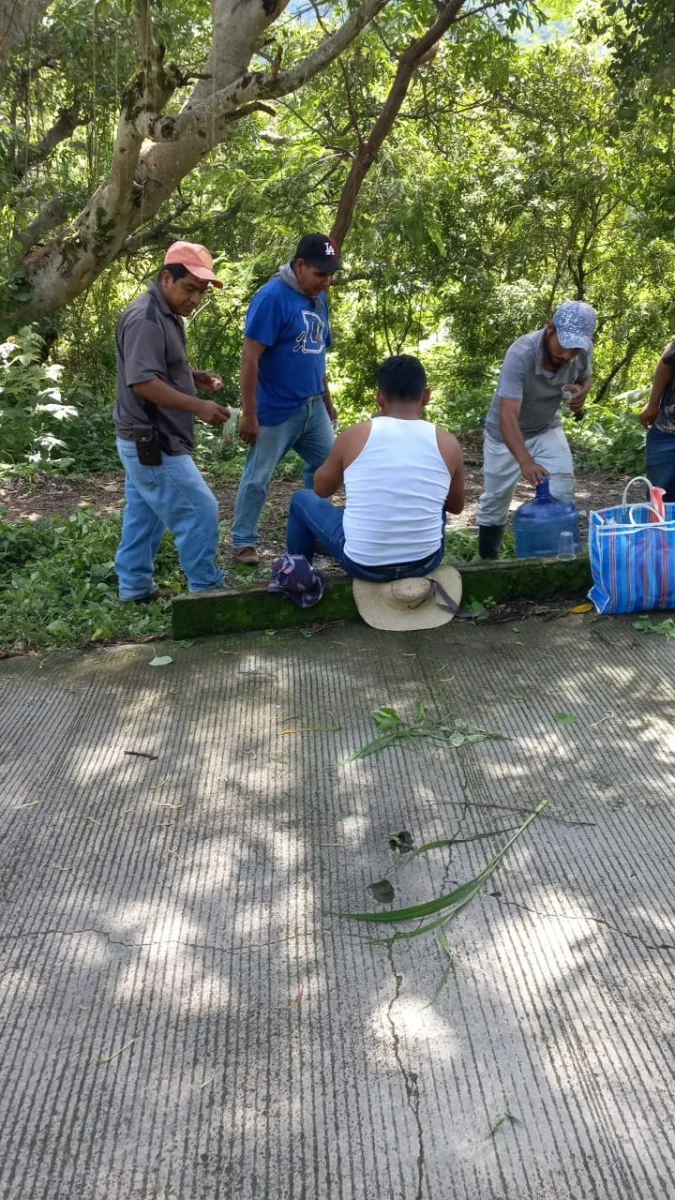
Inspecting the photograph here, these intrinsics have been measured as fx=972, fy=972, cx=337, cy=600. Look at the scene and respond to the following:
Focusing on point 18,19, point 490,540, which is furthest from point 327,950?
point 18,19

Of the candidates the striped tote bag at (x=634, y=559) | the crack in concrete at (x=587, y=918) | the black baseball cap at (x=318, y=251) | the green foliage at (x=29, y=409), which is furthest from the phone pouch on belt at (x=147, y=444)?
the green foliage at (x=29, y=409)

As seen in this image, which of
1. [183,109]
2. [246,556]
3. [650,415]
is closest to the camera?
[650,415]

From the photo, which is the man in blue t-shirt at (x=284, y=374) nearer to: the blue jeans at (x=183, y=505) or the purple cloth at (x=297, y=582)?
the blue jeans at (x=183, y=505)

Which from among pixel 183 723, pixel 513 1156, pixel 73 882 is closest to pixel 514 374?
pixel 183 723

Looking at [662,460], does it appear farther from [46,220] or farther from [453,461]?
[46,220]

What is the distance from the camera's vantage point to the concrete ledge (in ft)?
14.9

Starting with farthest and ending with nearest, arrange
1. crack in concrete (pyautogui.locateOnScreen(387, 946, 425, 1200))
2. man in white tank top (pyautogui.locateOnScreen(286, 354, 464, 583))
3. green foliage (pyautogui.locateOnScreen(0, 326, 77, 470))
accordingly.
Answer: green foliage (pyautogui.locateOnScreen(0, 326, 77, 470)) < man in white tank top (pyautogui.locateOnScreen(286, 354, 464, 583)) < crack in concrete (pyautogui.locateOnScreen(387, 946, 425, 1200))

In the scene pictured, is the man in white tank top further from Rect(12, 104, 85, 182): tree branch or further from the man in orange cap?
Rect(12, 104, 85, 182): tree branch

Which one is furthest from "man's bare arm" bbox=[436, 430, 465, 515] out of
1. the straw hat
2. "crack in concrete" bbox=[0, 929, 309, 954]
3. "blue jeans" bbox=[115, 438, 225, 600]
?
"crack in concrete" bbox=[0, 929, 309, 954]

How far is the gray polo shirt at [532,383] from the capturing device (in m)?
4.95

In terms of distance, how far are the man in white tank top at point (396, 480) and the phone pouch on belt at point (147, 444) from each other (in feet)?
2.67

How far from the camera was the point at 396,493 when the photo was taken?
13.9ft

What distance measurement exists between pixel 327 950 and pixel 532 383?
3428mm

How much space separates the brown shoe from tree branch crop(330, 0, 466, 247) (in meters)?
4.84
